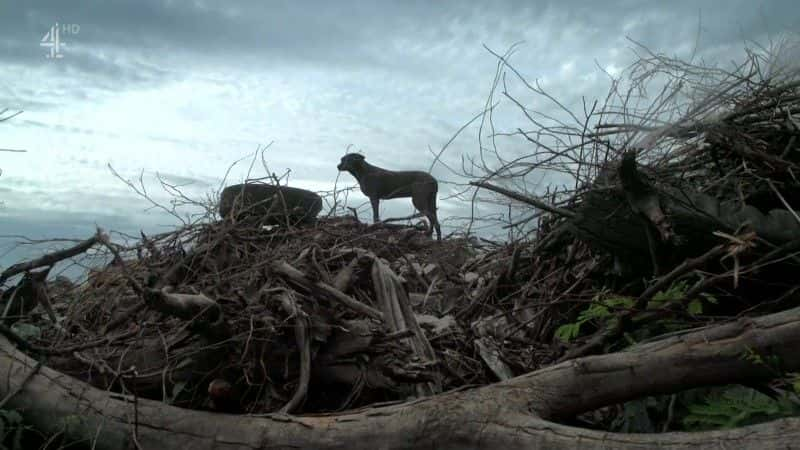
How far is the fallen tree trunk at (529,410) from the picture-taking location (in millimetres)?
2684

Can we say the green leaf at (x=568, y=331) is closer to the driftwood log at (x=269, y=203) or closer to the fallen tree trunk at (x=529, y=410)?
the fallen tree trunk at (x=529, y=410)

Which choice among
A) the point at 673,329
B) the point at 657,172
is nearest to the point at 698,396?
the point at 673,329

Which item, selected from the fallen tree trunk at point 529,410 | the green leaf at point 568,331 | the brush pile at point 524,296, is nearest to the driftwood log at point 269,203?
the brush pile at point 524,296

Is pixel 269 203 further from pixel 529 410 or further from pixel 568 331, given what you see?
pixel 529 410

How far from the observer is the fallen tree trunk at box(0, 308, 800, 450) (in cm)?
268

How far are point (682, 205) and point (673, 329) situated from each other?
68 cm

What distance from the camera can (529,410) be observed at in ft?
9.18

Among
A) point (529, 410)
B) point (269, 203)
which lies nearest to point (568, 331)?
point (529, 410)

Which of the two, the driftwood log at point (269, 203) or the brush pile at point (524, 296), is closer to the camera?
the brush pile at point (524, 296)

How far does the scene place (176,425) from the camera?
3197 millimetres

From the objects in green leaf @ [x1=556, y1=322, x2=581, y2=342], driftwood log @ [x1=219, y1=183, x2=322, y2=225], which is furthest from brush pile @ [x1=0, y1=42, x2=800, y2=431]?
driftwood log @ [x1=219, y1=183, x2=322, y2=225]

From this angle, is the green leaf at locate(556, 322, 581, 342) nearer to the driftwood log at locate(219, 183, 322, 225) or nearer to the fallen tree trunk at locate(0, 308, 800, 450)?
the fallen tree trunk at locate(0, 308, 800, 450)

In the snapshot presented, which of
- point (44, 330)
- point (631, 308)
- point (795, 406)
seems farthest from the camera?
point (44, 330)

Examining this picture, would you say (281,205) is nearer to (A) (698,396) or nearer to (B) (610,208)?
(B) (610,208)
